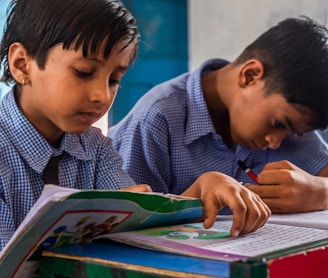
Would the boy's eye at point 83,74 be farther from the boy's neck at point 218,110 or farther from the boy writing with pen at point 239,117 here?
the boy's neck at point 218,110

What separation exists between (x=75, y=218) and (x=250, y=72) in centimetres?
72

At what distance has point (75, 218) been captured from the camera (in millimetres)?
611

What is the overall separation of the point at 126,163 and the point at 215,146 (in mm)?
201

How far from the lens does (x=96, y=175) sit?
979 mm

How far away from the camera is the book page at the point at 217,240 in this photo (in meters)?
0.58

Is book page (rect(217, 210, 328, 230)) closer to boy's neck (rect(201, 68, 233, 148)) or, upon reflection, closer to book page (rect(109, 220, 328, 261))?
book page (rect(109, 220, 328, 261))

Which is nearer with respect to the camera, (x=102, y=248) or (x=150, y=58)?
(x=102, y=248)

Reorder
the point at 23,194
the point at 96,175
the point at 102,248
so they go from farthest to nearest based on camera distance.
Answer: the point at 96,175 < the point at 23,194 < the point at 102,248

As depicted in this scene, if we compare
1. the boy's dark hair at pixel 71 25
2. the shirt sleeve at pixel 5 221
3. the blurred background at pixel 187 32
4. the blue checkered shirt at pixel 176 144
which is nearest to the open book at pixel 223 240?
the shirt sleeve at pixel 5 221

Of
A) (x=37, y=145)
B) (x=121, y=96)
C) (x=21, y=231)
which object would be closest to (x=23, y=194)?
(x=37, y=145)

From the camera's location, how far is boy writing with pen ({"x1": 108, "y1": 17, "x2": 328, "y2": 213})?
1.18 metres

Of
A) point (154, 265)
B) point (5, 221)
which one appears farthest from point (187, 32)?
point (154, 265)

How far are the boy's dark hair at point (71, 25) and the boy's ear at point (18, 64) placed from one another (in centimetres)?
1

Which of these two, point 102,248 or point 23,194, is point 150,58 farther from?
point 102,248
